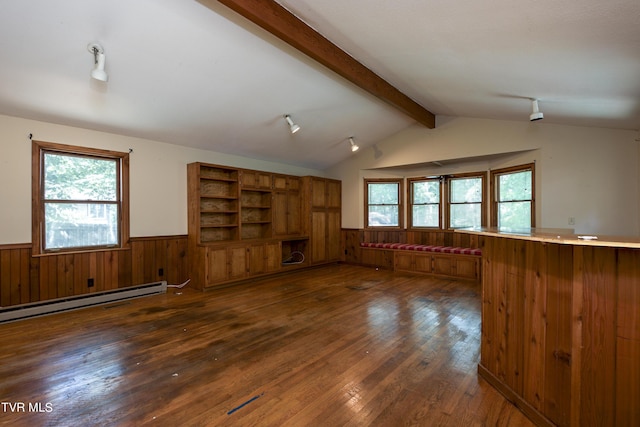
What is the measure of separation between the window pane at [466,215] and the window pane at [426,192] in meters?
0.45

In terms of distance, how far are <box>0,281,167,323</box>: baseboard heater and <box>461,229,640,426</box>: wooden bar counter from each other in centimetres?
454

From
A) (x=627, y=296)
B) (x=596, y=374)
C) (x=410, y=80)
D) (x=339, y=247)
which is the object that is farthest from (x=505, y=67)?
(x=339, y=247)

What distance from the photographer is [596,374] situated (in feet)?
4.65

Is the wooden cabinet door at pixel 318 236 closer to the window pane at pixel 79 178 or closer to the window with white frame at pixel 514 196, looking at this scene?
the window with white frame at pixel 514 196

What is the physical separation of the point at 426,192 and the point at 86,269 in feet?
20.7

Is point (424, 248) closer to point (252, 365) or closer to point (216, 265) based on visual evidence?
point (216, 265)

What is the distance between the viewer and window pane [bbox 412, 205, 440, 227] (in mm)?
6430

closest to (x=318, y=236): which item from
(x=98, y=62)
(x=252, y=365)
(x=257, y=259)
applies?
(x=257, y=259)

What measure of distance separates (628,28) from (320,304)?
12.5 ft

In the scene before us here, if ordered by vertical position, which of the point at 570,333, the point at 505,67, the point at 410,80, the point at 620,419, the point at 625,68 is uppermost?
the point at 410,80

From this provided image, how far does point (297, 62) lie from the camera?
3537 mm

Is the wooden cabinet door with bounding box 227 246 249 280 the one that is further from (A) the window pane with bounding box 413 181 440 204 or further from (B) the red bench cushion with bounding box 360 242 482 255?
(A) the window pane with bounding box 413 181 440 204

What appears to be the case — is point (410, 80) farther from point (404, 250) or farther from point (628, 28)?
point (404, 250)

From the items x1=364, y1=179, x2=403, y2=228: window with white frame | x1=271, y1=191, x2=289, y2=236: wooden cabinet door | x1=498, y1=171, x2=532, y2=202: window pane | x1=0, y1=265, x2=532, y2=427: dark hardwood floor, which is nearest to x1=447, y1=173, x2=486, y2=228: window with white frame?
x1=498, y1=171, x2=532, y2=202: window pane
